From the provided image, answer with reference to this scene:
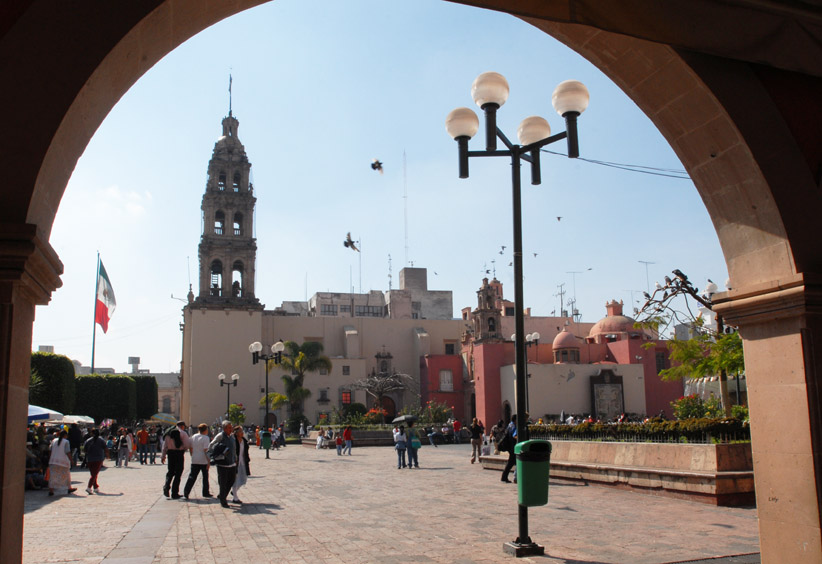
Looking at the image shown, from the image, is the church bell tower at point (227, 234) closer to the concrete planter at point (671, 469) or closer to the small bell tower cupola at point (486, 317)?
the small bell tower cupola at point (486, 317)

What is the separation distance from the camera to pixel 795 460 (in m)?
4.80

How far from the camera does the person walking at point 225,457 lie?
10.8 meters

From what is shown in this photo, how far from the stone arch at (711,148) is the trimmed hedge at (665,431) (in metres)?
4.85

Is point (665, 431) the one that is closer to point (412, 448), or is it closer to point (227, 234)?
point (412, 448)

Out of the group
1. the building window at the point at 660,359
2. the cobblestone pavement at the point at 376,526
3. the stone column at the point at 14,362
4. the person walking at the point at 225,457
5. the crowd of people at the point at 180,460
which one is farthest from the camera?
the building window at the point at 660,359

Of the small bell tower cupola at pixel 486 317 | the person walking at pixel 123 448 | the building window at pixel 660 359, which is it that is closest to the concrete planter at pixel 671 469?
the person walking at pixel 123 448

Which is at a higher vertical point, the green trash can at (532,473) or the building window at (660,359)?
the building window at (660,359)

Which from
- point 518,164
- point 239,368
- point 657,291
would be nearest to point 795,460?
point 518,164

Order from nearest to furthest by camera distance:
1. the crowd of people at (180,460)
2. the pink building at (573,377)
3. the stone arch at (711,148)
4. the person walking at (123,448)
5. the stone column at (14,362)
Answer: the stone column at (14,362), the stone arch at (711,148), the crowd of people at (180,460), the person walking at (123,448), the pink building at (573,377)

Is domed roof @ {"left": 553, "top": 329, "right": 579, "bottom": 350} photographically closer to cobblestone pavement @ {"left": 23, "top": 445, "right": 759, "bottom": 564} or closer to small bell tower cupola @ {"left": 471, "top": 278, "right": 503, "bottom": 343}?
small bell tower cupola @ {"left": 471, "top": 278, "right": 503, "bottom": 343}

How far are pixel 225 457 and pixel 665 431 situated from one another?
723 centimetres

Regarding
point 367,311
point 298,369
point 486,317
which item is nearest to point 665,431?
point 486,317

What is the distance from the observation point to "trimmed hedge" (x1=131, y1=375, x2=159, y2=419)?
5072 centimetres

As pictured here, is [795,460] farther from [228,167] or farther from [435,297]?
[435,297]
